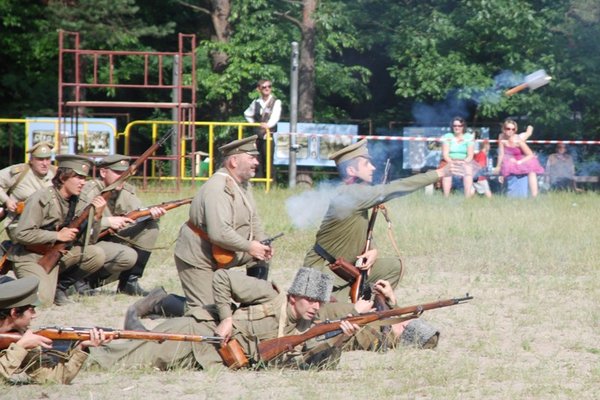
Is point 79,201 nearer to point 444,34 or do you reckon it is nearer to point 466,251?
point 466,251

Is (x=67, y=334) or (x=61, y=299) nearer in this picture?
(x=67, y=334)

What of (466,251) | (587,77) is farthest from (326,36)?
(466,251)

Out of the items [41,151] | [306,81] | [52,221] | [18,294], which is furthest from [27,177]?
→ [306,81]

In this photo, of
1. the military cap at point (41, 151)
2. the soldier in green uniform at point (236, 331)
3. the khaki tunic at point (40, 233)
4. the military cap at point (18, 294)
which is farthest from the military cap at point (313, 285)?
the military cap at point (41, 151)

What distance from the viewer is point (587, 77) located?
82.0 ft

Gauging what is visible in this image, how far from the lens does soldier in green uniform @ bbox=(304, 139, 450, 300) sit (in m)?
10.4

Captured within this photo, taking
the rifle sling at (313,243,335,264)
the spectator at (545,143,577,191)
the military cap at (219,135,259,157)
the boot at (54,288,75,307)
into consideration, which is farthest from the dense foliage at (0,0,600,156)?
the military cap at (219,135,259,157)

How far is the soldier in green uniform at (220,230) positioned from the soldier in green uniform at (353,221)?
0.68 m

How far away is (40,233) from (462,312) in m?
4.05

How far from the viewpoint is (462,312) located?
469 inches

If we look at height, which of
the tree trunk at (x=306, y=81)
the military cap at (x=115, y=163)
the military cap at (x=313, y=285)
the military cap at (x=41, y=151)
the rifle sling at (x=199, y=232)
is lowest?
the military cap at (x=313, y=285)

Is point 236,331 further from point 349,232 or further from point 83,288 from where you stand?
point 83,288

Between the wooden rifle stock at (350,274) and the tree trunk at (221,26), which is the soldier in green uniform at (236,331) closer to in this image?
the wooden rifle stock at (350,274)

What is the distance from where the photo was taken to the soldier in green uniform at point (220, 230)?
392 inches
